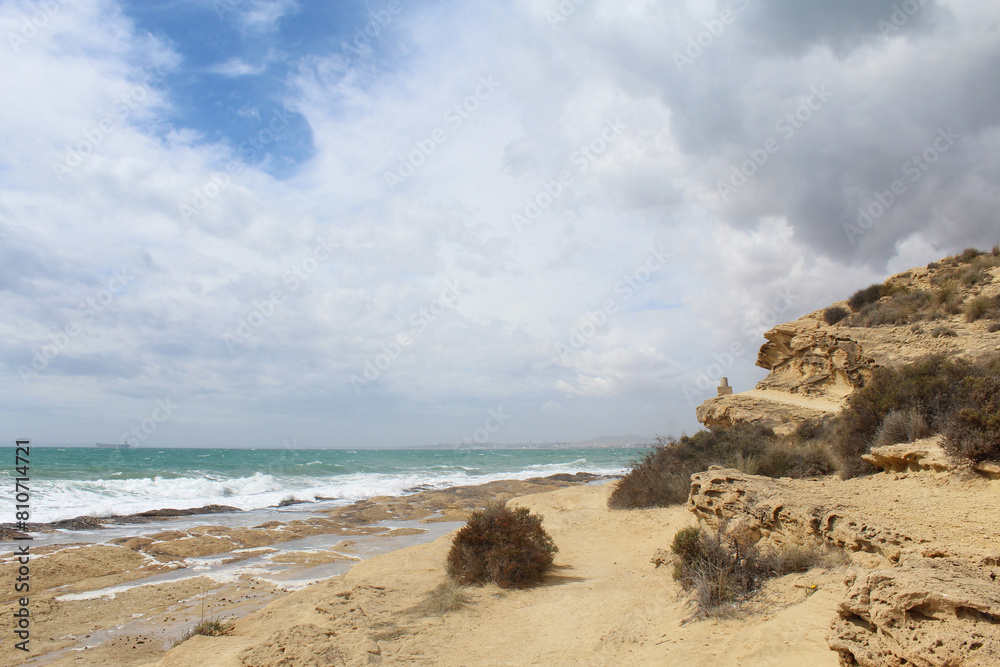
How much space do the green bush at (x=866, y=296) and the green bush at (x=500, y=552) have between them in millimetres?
17384

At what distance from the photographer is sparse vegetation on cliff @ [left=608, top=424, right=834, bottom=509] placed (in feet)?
34.9

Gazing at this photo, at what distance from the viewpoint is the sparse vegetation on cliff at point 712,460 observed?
34.9 ft

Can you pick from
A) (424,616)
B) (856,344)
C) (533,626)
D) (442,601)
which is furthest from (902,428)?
(424,616)

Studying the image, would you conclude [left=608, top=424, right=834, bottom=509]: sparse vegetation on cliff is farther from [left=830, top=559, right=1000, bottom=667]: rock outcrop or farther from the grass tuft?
[left=830, top=559, right=1000, bottom=667]: rock outcrop

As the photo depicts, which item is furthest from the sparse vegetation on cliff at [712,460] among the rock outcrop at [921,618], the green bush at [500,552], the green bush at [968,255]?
the green bush at [968,255]

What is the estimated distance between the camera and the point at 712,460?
13.3 metres

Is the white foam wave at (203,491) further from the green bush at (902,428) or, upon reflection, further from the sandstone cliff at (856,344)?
the green bush at (902,428)

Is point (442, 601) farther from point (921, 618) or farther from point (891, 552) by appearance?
point (921, 618)

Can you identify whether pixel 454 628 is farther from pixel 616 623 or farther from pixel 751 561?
pixel 751 561

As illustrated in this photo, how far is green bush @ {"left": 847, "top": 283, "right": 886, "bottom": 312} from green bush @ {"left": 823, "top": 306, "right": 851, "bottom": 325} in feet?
1.10

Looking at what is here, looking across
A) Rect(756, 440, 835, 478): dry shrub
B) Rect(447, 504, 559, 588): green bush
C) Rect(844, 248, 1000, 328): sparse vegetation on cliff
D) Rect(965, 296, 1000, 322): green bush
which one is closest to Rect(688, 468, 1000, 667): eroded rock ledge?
Rect(756, 440, 835, 478): dry shrub

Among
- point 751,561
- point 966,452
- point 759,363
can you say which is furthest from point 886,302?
point 751,561

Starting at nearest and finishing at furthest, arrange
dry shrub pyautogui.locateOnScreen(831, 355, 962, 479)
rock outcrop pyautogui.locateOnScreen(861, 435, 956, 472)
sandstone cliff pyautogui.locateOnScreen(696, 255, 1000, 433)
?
rock outcrop pyautogui.locateOnScreen(861, 435, 956, 472)
dry shrub pyautogui.locateOnScreen(831, 355, 962, 479)
sandstone cliff pyautogui.locateOnScreen(696, 255, 1000, 433)

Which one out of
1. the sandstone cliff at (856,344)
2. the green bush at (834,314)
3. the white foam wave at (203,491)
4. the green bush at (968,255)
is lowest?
the white foam wave at (203,491)
